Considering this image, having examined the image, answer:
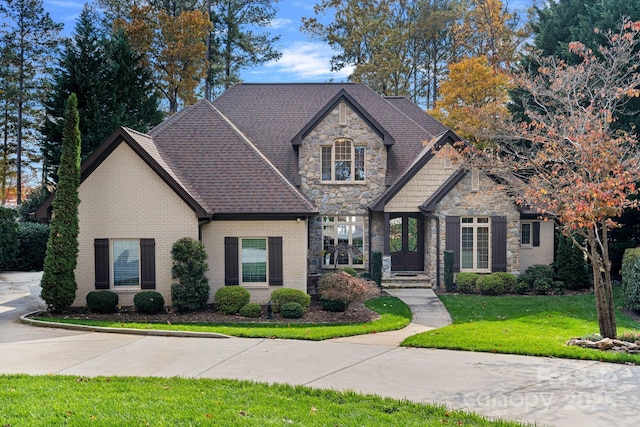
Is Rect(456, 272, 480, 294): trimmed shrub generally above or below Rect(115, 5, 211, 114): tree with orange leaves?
below

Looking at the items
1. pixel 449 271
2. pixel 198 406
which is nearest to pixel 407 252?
pixel 449 271

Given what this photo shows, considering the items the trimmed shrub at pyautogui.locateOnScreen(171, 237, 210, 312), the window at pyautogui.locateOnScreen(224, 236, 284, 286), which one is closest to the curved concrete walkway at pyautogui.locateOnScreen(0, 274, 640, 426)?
the trimmed shrub at pyautogui.locateOnScreen(171, 237, 210, 312)

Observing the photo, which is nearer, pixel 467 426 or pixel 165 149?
pixel 467 426

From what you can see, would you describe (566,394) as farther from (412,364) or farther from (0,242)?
(0,242)

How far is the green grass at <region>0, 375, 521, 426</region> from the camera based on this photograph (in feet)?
20.5

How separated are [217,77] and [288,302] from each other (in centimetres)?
2832

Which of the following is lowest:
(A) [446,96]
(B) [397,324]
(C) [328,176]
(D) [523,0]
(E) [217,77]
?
(B) [397,324]

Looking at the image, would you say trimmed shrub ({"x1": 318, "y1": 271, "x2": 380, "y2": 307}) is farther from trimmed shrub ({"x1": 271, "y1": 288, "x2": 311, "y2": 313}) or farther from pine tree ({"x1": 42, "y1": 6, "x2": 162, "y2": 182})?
pine tree ({"x1": 42, "y1": 6, "x2": 162, "y2": 182})

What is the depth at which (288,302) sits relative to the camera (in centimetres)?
1485

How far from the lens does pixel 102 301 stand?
14.6 m

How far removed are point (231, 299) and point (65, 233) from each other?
15.7ft

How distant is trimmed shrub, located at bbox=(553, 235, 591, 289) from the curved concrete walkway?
10913 mm

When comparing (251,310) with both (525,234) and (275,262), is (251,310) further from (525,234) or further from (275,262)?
(525,234)

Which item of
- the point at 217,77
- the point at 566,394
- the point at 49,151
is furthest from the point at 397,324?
the point at 217,77
